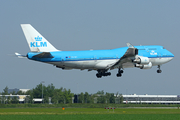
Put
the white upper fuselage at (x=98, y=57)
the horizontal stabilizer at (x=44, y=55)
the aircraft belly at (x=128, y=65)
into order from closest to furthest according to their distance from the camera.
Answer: the horizontal stabilizer at (x=44, y=55) → the white upper fuselage at (x=98, y=57) → the aircraft belly at (x=128, y=65)

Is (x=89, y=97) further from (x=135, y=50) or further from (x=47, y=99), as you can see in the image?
(x=135, y=50)

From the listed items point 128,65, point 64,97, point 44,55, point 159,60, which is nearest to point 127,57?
point 128,65

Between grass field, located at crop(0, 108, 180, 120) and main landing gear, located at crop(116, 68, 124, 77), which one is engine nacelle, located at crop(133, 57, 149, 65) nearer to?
main landing gear, located at crop(116, 68, 124, 77)

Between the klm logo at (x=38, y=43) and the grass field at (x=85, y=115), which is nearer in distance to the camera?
the grass field at (x=85, y=115)

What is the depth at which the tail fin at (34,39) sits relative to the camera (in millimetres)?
65250

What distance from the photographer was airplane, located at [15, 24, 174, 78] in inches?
2569

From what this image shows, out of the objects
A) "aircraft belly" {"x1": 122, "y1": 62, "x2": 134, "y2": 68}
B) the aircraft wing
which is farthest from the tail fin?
"aircraft belly" {"x1": 122, "y1": 62, "x2": 134, "y2": 68}

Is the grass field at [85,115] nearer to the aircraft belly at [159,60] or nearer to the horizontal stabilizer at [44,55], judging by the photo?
the aircraft belly at [159,60]

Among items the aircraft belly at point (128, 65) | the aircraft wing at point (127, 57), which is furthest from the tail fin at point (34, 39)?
the aircraft belly at point (128, 65)

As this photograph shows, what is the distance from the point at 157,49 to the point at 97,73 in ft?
44.0

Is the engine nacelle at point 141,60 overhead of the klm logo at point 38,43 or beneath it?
beneath

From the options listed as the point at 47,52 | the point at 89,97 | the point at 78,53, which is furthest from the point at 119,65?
the point at 89,97

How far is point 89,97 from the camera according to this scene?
510 ft

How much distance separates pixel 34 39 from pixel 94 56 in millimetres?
11833
